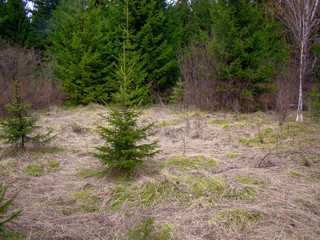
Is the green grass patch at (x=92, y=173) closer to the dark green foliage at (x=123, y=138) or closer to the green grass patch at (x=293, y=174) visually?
the dark green foliage at (x=123, y=138)

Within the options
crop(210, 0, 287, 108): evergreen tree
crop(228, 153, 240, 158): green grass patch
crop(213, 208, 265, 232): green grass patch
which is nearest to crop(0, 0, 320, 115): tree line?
crop(210, 0, 287, 108): evergreen tree

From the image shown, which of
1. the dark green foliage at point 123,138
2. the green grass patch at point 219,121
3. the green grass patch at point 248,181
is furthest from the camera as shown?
the green grass patch at point 219,121

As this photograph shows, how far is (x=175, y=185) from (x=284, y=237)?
158 cm

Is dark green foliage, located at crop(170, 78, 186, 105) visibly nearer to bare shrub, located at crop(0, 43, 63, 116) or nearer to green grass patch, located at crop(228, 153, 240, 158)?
bare shrub, located at crop(0, 43, 63, 116)

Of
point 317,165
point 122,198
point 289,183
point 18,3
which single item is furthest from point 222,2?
point 18,3

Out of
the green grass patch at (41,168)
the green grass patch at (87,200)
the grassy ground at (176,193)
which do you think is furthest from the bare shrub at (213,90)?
the green grass patch at (87,200)

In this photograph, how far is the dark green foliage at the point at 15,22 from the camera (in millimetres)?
17688

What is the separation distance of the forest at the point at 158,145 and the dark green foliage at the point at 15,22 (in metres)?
6.35

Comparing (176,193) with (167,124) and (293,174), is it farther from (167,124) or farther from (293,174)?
(167,124)

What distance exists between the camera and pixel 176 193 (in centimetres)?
347

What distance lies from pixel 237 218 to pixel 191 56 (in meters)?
10.1

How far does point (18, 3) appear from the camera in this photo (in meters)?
18.7

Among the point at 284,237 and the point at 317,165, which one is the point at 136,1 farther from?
the point at 284,237

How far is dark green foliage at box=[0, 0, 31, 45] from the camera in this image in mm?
17688
